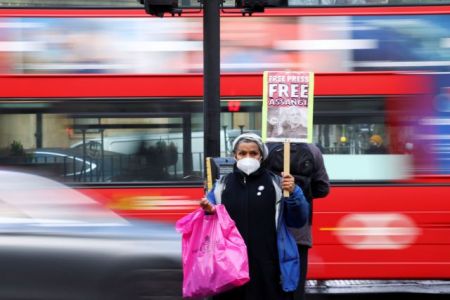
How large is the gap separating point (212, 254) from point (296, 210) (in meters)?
0.59

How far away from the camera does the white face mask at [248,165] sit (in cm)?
435

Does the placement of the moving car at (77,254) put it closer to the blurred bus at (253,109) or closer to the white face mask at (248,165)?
the white face mask at (248,165)

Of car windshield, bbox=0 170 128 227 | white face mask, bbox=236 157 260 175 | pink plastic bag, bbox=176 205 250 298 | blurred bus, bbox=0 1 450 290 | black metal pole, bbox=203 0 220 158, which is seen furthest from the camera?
blurred bus, bbox=0 1 450 290

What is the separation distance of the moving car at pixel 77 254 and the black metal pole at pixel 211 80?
817 mm

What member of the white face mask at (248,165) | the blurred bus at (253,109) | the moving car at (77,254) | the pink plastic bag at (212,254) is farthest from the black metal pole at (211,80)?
the blurred bus at (253,109)

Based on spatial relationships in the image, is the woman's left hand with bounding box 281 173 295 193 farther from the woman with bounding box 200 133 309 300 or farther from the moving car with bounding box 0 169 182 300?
the moving car with bounding box 0 169 182 300

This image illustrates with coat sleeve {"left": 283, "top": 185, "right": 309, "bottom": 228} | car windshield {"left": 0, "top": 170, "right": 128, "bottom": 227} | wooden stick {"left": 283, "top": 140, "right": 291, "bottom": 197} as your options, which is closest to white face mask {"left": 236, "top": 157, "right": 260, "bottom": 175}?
wooden stick {"left": 283, "top": 140, "right": 291, "bottom": 197}

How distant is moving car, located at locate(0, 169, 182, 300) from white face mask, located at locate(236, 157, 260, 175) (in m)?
1.01

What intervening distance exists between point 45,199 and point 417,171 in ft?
13.4

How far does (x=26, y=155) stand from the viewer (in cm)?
734

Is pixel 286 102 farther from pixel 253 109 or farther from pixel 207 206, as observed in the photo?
pixel 253 109

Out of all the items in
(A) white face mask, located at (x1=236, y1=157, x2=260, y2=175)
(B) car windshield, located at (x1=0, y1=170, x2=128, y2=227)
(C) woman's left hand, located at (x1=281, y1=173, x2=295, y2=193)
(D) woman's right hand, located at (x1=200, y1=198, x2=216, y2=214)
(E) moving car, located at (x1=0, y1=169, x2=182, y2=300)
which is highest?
(A) white face mask, located at (x1=236, y1=157, x2=260, y2=175)

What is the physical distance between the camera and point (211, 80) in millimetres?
5484

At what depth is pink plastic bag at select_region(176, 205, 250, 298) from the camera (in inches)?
162
